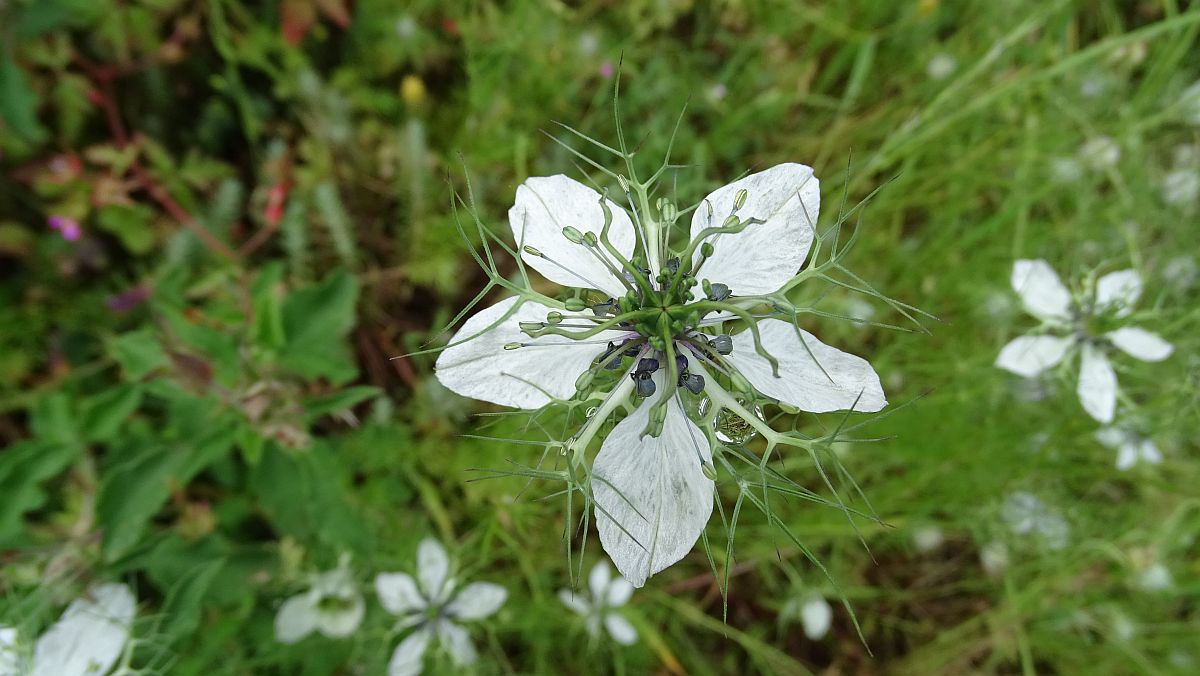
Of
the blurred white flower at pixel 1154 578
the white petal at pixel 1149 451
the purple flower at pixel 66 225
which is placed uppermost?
the purple flower at pixel 66 225

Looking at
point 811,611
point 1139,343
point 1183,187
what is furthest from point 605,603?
point 1183,187

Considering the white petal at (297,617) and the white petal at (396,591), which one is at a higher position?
the white petal at (396,591)

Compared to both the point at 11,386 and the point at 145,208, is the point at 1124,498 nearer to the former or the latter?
the point at 145,208

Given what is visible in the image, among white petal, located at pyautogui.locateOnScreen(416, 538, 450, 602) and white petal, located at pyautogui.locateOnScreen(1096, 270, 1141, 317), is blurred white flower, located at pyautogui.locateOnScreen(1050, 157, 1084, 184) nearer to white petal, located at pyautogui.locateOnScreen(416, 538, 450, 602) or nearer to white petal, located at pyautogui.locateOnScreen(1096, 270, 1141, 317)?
white petal, located at pyautogui.locateOnScreen(1096, 270, 1141, 317)

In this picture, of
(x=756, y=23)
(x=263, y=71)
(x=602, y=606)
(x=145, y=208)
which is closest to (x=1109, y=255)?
(x=756, y=23)

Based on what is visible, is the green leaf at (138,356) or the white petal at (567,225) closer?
the white petal at (567,225)

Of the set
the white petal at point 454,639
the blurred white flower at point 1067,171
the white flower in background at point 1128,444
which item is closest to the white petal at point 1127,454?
the white flower in background at point 1128,444

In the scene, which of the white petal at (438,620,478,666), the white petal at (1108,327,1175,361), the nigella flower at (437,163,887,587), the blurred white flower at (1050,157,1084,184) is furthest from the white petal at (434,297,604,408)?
the blurred white flower at (1050,157,1084,184)

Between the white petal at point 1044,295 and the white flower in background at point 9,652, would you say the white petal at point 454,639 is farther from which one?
the white petal at point 1044,295
